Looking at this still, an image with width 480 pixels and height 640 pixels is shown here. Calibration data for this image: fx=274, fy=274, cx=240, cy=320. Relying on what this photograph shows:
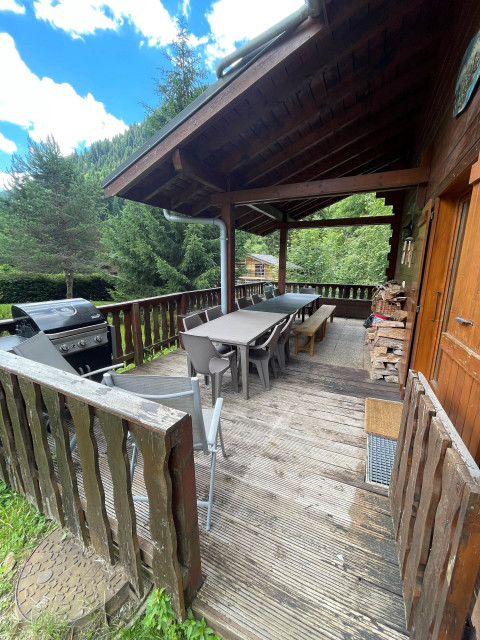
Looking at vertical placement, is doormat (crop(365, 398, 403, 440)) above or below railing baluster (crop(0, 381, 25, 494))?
below

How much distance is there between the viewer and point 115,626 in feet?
3.82

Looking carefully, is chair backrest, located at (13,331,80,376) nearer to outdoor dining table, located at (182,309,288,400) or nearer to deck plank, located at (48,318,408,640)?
deck plank, located at (48,318,408,640)

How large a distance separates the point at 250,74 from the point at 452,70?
1706mm

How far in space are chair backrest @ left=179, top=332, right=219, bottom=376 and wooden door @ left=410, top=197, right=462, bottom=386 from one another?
2063mm

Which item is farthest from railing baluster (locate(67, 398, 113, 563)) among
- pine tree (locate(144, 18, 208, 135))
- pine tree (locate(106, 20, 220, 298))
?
pine tree (locate(144, 18, 208, 135))

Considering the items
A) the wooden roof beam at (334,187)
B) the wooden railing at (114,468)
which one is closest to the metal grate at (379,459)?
the wooden railing at (114,468)

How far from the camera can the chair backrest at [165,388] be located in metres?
1.43

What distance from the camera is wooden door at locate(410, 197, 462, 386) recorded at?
7.89 feet

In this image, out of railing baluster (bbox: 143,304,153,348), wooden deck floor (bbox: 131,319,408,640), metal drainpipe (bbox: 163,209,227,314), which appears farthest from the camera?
metal drainpipe (bbox: 163,209,227,314)

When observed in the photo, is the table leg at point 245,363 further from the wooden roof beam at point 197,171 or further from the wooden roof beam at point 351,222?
the wooden roof beam at point 351,222

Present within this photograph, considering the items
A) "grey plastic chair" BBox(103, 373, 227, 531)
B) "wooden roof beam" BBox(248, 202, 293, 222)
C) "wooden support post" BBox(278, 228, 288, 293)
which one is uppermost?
"wooden roof beam" BBox(248, 202, 293, 222)

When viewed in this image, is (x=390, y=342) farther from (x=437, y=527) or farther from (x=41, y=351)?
(x=41, y=351)

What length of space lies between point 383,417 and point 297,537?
5.17ft

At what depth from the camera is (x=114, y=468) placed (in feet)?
3.65
